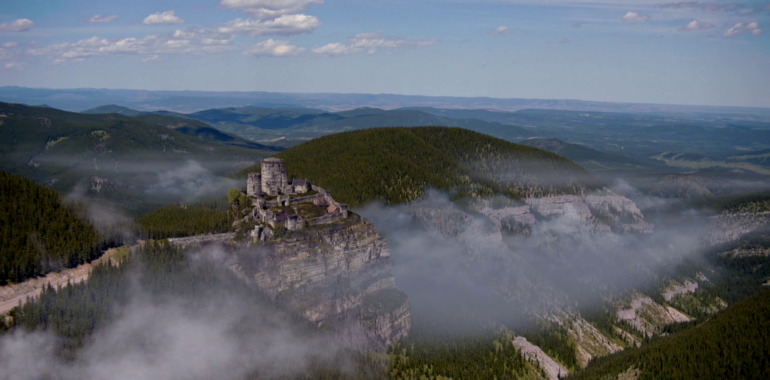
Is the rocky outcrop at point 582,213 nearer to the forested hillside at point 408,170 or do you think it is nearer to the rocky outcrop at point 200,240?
the forested hillside at point 408,170

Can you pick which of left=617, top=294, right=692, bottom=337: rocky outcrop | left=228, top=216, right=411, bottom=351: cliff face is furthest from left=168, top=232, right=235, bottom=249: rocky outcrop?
left=617, top=294, right=692, bottom=337: rocky outcrop

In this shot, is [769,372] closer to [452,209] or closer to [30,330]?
[452,209]

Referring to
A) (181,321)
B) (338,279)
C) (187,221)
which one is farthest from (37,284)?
(338,279)

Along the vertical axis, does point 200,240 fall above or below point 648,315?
above

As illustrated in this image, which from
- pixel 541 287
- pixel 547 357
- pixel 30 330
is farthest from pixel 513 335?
pixel 30 330

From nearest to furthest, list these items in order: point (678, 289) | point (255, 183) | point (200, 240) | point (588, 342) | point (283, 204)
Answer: point (200, 240) → point (283, 204) → point (255, 183) → point (588, 342) → point (678, 289)

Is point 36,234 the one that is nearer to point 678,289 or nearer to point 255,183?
point 255,183
